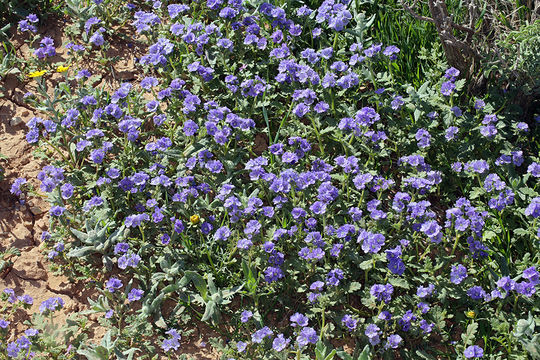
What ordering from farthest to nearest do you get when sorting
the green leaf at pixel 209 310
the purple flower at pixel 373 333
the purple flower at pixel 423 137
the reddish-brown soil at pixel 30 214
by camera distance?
the purple flower at pixel 423 137, the reddish-brown soil at pixel 30 214, the green leaf at pixel 209 310, the purple flower at pixel 373 333

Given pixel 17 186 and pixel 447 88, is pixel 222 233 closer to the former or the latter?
pixel 17 186

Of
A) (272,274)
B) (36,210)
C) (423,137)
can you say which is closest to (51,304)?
(36,210)

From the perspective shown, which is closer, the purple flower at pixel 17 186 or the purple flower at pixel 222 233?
the purple flower at pixel 222 233

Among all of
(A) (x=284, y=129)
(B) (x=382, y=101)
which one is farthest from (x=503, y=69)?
(A) (x=284, y=129)

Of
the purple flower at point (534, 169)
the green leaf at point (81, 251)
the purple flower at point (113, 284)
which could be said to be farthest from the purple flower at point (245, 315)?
the purple flower at point (534, 169)

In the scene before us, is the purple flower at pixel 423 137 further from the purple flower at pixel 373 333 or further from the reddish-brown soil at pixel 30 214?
the reddish-brown soil at pixel 30 214

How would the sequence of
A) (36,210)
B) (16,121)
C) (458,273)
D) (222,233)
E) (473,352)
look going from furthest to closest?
(16,121) → (36,210) → (222,233) → (458,273) → (473,352)

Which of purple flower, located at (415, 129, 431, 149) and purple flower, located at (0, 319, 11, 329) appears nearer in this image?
purple flower, located at (0, 319, 11, 329)

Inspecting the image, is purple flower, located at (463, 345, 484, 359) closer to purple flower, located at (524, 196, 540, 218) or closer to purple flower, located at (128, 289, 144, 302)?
purple flower, located at (524, 196, 540, 218)

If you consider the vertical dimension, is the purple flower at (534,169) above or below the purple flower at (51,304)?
above

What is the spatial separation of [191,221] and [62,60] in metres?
1.97

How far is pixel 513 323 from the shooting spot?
354 cm

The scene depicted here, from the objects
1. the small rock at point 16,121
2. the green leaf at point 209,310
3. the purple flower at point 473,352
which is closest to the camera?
the purple flower at point 473,352

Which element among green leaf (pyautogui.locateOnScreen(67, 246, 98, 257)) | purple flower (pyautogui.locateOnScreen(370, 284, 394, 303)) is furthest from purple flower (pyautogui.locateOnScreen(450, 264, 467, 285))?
green leaf (pyautogui.locateOnScreen(67, 246, 98, 257))
